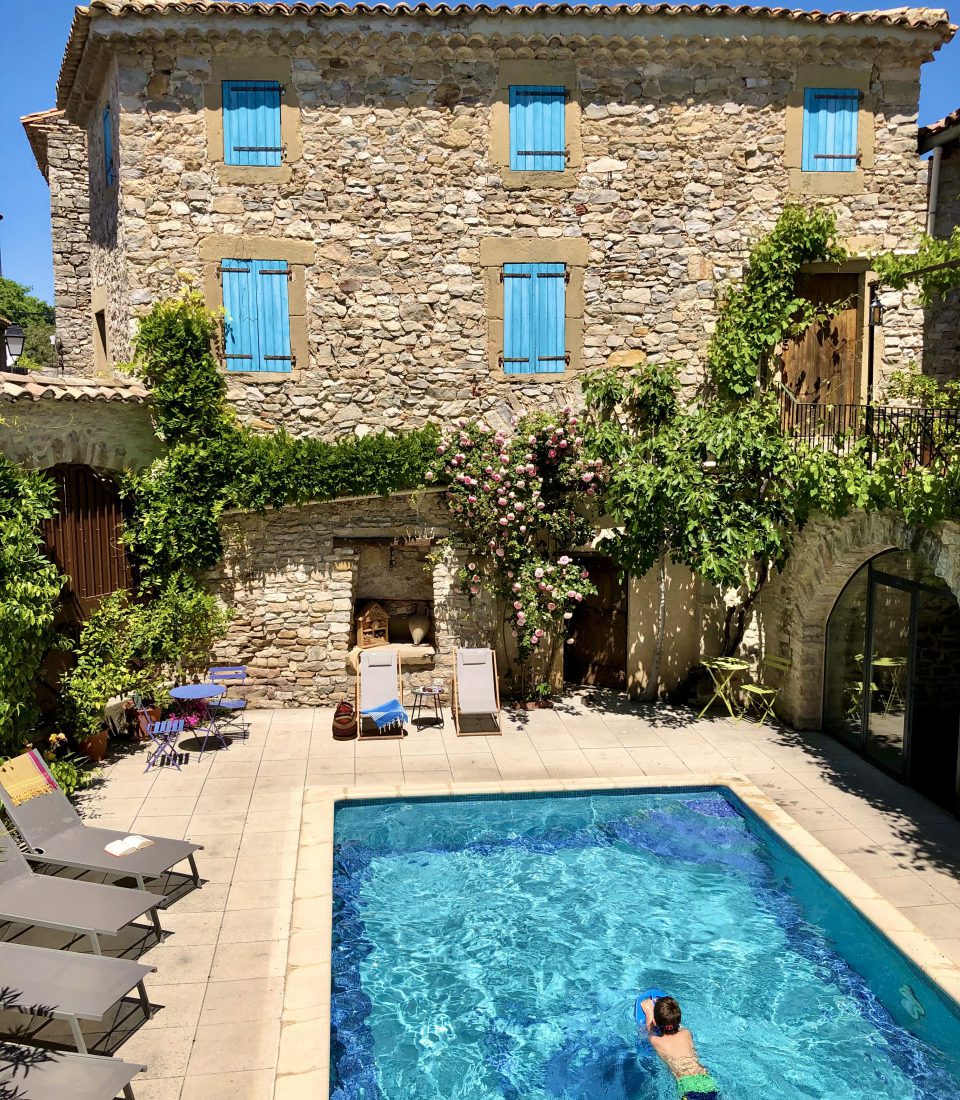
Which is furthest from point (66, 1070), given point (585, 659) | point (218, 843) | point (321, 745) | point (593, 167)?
point (593, 167)

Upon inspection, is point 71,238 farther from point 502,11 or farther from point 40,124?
point 502,11

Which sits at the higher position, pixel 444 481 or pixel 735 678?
pixel 444 481

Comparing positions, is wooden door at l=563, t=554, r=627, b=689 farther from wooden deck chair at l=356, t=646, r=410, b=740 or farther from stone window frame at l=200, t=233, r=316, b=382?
stone window frame at l=200, t=233, r=316, b=382

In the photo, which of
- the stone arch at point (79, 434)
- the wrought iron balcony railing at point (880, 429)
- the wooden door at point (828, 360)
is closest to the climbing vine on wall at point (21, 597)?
the stone arch at point (79, 434)

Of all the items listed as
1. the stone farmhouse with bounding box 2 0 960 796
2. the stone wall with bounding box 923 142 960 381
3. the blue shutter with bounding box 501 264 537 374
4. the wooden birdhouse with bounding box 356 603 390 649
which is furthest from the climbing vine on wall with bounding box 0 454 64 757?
the stone wall with bounding box 923 142 960 381

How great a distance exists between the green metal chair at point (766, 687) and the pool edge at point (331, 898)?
2.10 metres

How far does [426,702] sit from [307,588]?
2.34m

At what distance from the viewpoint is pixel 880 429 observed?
382 inches

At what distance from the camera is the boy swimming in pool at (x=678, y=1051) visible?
225 inches

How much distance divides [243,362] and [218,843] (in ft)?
20.9

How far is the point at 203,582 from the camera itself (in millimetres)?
12305

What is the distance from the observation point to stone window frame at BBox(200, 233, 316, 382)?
12.0 meters

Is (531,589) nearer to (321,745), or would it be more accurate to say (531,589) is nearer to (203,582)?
(321,745)

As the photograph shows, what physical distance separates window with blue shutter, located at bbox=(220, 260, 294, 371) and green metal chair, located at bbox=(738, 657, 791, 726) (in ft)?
25.0
